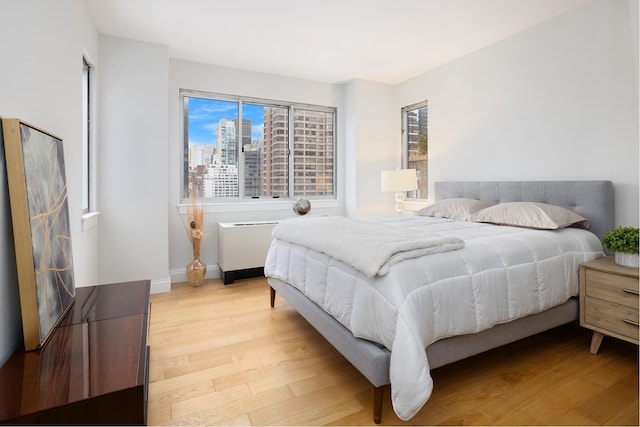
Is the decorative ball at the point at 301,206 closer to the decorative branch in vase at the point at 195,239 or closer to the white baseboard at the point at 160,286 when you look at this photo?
the decorative branch in vase at the point at 195,239

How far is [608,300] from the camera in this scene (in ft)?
6.20

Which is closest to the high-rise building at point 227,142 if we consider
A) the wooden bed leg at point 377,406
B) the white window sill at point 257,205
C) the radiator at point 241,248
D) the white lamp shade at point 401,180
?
the white window sill at point 257,205

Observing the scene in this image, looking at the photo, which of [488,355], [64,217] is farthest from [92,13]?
[488,355]

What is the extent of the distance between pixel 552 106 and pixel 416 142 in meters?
1.77

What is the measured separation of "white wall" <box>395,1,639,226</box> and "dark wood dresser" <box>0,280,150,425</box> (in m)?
3.12

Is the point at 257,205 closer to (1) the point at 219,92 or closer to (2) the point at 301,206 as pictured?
(2) the point at 301,206

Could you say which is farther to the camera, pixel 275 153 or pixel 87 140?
pixel 275 153

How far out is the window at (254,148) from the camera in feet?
12.7

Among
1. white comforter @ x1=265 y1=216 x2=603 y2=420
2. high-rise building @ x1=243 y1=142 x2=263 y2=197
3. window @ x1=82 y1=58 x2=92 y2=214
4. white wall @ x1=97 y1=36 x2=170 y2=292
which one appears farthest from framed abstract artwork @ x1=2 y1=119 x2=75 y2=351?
high-rise building @ x1=243 y1=142 x2=263 y2=197

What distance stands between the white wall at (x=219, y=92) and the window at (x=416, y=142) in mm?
1146

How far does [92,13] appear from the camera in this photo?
268cm

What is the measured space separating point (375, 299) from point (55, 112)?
1954 mm

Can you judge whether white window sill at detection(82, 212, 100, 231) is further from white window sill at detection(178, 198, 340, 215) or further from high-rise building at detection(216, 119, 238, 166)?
high-rise building at detection(216, 119, 238, 166)

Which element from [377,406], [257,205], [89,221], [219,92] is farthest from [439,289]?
[219,92]
